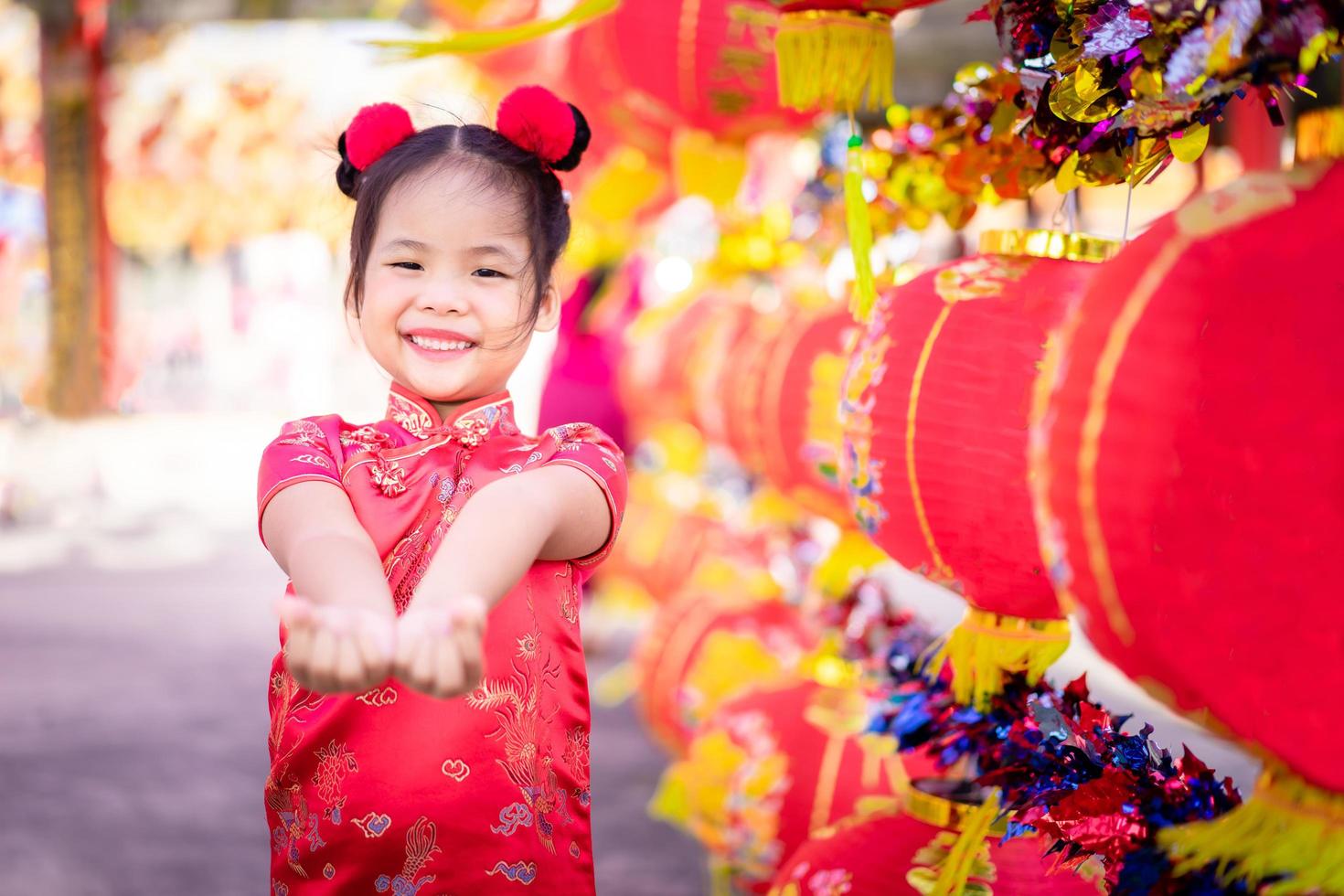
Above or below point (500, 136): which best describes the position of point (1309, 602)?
below

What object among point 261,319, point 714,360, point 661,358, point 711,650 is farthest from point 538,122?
point 261,319

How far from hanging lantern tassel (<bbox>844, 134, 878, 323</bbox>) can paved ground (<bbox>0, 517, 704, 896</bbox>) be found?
126cm

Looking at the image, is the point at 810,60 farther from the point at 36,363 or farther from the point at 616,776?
the point at 36,363

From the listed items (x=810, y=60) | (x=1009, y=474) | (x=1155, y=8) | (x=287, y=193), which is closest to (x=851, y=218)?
(x=810, y=60)

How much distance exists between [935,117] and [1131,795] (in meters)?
0.65

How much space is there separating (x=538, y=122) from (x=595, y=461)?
27 centimetres

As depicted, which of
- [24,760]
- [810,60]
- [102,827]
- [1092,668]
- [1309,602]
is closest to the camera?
[1309,602]

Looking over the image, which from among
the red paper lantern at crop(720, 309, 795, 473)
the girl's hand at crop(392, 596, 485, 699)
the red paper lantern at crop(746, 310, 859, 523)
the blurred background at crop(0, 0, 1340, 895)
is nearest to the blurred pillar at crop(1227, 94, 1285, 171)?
the blurred background at crop(0, 0, 1340, 895)

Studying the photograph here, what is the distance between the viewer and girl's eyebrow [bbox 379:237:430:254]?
0.90 metres

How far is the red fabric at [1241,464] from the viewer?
1.86ft

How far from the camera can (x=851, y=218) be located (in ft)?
3.68

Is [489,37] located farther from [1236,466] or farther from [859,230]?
[1236,466]

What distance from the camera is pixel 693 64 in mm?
1717

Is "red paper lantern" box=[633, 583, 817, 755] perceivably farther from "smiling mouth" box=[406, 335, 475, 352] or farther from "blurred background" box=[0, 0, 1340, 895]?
"smiling mouth" box=[406, 335, 475, 352]
